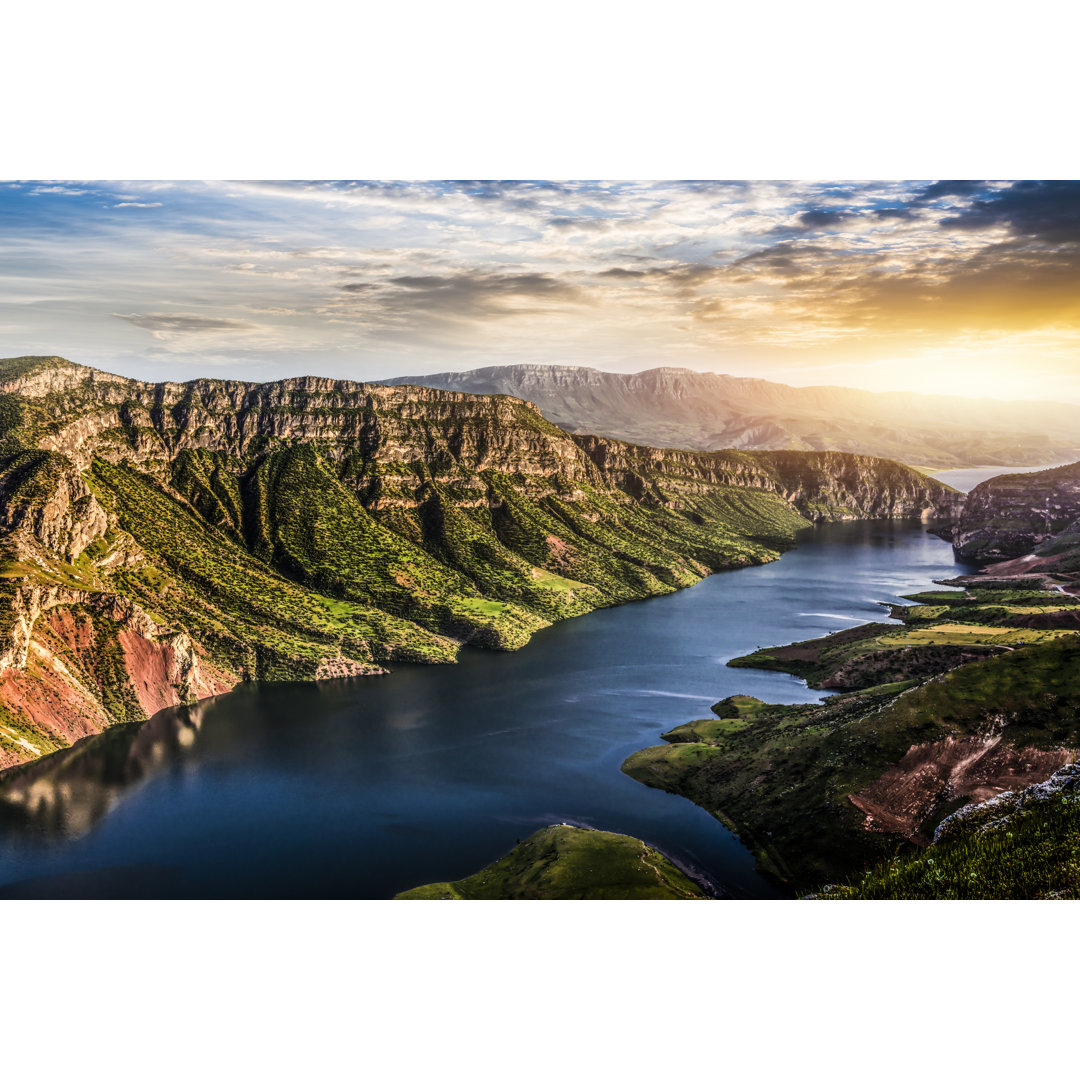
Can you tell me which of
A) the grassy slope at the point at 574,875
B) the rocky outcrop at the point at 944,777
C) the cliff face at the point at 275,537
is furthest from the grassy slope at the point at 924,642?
the cliff face at the point at 275,537

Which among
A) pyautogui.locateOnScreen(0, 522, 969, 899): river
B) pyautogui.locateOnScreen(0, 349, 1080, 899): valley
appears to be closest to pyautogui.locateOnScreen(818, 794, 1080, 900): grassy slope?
pyautogui.locateOnScreen(0, 349, 1080, 899): valley

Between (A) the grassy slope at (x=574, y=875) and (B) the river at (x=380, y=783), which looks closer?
(A) the grassy slope at (x=574, y=875)

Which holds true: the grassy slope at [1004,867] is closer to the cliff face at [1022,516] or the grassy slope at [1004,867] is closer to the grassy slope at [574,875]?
the grassy slope at [574,875]

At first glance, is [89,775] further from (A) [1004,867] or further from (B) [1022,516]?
(B) [1022,516]

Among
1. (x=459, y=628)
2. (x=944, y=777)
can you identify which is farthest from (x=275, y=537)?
(x=944, y=777)

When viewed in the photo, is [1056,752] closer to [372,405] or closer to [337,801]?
[337,801]

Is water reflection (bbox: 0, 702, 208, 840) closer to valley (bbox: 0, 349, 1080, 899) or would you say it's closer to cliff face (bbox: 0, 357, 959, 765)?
A: valley (bbox: 0, 349, 1080, 899)

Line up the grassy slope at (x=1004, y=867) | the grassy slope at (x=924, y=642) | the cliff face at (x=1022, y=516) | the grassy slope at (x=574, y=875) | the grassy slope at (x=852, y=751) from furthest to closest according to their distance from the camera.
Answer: the cliff face at (x=1022, y=516) < the grassy slope at (x=924, y=642) < the grassy slope at (x=852, y=751) < the grassy slope at (x=574, y=875) < the grassy slope at (x=1004, y=867)
